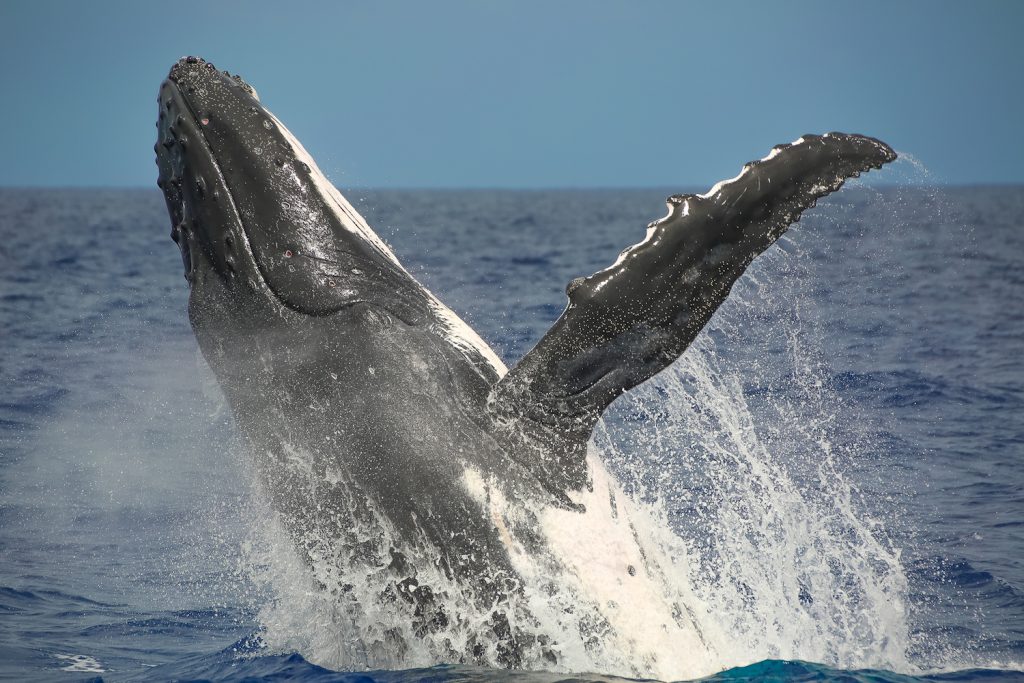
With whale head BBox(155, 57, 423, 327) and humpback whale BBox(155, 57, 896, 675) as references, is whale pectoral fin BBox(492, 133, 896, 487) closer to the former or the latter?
humpback whale BBox(155, 57, 896, 675)

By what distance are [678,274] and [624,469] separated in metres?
5.57

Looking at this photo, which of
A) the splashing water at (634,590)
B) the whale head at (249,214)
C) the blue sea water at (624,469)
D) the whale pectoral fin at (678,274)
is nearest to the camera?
the whale pectoral fin at (678,274)

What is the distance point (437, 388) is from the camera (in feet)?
24.8

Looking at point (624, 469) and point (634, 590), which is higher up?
point (634, 590)

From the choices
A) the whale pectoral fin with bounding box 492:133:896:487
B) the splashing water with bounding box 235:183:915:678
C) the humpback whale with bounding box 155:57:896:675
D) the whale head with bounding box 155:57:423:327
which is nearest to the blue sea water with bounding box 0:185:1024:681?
the splashing water with bounding box 235:183:915:678

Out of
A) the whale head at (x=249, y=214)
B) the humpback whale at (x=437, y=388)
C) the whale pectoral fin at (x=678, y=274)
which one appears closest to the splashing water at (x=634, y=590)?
the humpback whale at (x=437, y=388)

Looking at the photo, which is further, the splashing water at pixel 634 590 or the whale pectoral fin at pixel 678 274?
the splashing water at pixel 634 590

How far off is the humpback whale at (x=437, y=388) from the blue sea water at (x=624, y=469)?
48 centimetres

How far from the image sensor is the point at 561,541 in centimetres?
737

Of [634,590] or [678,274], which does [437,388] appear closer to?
[678,274]

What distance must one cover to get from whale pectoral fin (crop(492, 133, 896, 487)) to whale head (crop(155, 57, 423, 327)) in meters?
1.23

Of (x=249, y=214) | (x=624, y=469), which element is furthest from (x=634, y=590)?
(x=624, y=469)

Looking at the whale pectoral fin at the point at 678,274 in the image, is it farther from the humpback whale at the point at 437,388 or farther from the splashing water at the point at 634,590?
the splashing water at the point at 634,590

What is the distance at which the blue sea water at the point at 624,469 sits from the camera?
8.84 meters
